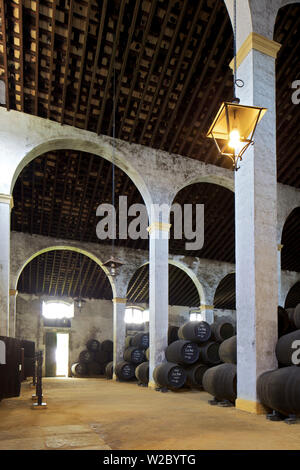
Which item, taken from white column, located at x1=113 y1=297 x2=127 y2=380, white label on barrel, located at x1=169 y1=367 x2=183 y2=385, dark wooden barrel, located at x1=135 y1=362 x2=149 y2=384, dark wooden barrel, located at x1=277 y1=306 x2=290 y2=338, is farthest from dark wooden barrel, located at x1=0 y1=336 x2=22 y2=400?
white column, located at x1=113 y1=297 x2=127 y2=380

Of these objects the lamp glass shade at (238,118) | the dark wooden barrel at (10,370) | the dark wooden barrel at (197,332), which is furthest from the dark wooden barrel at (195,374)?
the lamp glass shade at (238,118)

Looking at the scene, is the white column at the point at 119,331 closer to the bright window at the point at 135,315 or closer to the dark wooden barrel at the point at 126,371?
the dark wooden barrel at the point at 126,371

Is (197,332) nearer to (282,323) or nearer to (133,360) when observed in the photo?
(282,323)

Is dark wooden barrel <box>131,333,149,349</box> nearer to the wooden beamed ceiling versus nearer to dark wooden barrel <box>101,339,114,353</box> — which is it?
dark wooden barrel <box>101,339,114,353</box>

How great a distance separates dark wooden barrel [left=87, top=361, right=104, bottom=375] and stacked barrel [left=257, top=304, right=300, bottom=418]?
606 inches

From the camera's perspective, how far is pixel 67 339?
2258 centimetres

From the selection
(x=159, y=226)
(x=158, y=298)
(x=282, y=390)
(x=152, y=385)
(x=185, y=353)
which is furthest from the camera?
(x=159, y=226)

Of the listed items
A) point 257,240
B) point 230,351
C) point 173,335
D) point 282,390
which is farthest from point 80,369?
point 282,390

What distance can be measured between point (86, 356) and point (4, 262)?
40.8 ft

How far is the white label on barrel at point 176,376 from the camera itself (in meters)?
9.38

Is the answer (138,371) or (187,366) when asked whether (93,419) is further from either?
(138,371)

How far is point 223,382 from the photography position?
6480 millimetres
